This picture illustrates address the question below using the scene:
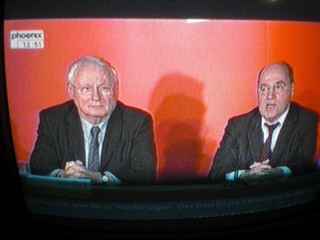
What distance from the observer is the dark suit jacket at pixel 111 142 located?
917mm

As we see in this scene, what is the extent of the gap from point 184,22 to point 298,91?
0.98 ft

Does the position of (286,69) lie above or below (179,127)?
above

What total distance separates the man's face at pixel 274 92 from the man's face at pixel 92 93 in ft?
1.04

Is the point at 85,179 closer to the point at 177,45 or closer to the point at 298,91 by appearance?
the point at 177,45

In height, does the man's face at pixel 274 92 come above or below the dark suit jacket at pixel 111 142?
above

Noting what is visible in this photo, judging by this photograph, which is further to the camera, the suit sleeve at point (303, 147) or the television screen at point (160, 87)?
the suit sleeve at point (303, 147)

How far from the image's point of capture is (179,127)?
0.92 meters

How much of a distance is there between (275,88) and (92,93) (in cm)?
39

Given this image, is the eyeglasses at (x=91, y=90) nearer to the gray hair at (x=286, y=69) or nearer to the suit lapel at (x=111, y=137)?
the suit lapel at (x=111, y=137)

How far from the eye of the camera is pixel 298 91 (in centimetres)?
96

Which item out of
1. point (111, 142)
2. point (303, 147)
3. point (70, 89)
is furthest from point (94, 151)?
point (303, 147)

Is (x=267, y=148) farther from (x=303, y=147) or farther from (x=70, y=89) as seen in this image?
(x=70, y=89)

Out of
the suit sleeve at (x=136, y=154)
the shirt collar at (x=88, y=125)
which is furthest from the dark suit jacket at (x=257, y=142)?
the shirt collar at (x=88, y=125)

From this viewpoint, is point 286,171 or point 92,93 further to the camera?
point 286,171
